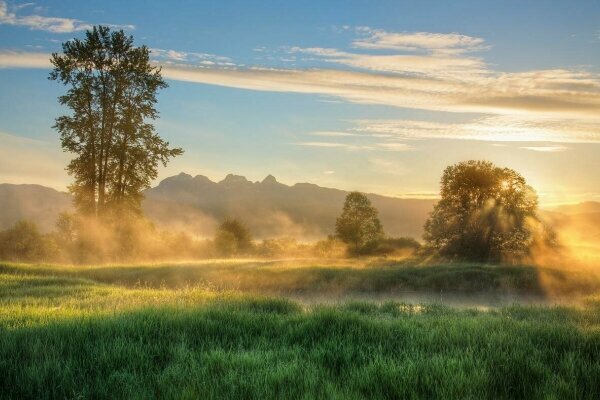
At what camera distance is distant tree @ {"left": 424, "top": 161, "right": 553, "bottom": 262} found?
3459 centimetres

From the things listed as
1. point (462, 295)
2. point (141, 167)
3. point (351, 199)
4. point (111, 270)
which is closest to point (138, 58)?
point (141, 167)

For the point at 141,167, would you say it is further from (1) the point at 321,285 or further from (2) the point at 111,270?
(1) the point at 321,285

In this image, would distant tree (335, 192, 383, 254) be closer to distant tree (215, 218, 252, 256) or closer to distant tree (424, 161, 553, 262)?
distant tree (215, 218, 252, 256)

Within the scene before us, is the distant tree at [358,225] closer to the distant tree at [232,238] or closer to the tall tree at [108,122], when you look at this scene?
the distant tree at [232,238]

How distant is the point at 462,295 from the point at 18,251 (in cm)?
3680

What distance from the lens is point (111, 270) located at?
22.8 metres

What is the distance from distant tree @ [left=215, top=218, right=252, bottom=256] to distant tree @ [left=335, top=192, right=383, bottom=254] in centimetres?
1500

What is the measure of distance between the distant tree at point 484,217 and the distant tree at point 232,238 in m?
32.2

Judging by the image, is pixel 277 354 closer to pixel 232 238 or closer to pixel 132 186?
pixel 132 186

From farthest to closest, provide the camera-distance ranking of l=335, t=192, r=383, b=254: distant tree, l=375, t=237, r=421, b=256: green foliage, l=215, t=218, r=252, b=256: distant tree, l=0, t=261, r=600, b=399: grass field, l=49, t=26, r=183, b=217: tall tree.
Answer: l=215, t=218, r=252, b=256: distant tree → l=335, t=192, r=383, b=254: distant tree → l=375, t=237, r=421, b=256: green foliage → l=49, t=26, r=183, b=217: tall tree → l=0, t=261, r=600, b=399: grass field

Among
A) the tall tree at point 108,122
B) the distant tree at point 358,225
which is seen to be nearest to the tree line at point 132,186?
the tall tree at point 108,122

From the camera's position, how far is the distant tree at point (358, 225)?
191ft

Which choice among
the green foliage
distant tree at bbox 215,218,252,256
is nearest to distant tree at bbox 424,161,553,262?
the green foliage

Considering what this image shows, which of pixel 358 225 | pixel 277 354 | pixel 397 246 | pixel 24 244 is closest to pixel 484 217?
pixel 397 246
